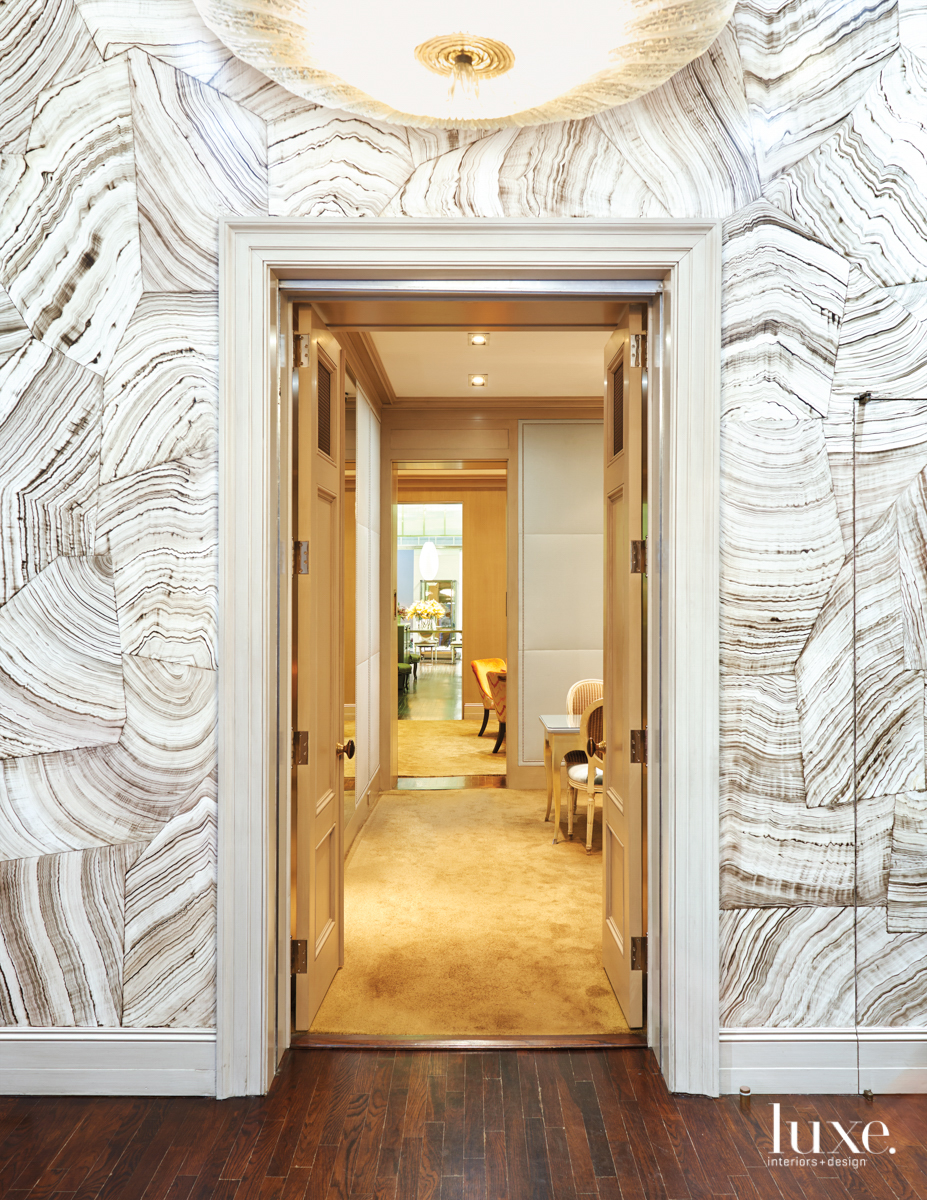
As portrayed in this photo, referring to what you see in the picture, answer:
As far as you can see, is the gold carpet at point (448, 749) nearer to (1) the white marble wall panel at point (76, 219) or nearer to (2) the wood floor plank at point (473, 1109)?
(2) the wood floor plank at point (473, 1109)

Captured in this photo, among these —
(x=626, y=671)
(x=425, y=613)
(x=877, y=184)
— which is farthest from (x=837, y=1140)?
(x=425, y=613)

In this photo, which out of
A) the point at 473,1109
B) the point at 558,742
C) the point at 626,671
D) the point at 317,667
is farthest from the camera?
the point at 558,742

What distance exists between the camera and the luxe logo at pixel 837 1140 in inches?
84.6

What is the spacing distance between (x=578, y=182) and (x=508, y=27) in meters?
0.73

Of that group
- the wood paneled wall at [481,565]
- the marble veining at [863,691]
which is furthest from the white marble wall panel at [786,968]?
the wood paneled wall at [481,565]

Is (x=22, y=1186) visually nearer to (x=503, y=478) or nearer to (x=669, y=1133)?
(x=669, y=1133)

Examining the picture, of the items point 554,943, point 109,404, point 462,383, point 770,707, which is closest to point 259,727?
point 109,404

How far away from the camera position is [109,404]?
7.91 ft

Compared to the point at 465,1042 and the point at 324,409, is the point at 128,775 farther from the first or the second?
the point at 324,409

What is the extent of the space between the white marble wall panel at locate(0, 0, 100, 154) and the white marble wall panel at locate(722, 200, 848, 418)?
199cm

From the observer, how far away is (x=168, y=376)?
240cm

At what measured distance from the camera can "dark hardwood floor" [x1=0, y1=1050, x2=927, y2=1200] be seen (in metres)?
2.02

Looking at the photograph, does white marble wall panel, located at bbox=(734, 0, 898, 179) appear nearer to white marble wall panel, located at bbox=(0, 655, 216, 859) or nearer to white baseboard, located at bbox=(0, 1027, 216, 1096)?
white marble wall panel, located at bbox=(0, 655, 216, 859)

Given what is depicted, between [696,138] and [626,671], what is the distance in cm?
170
